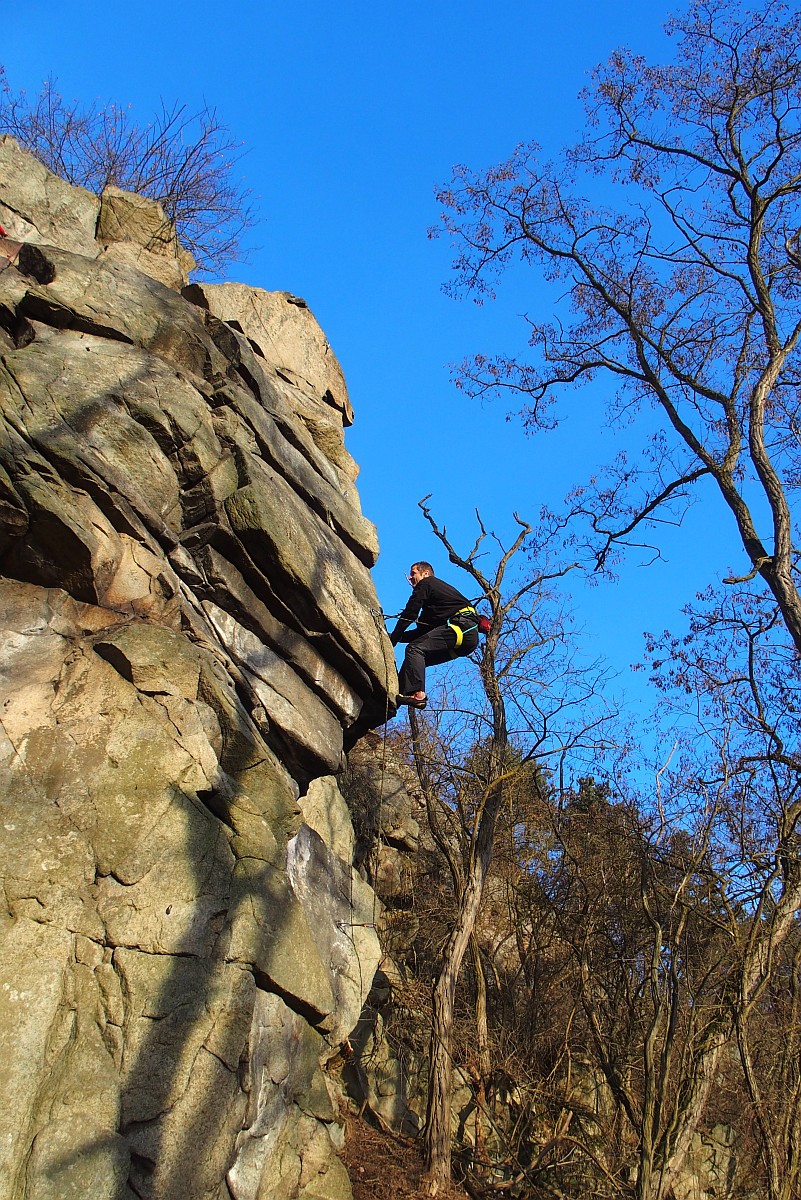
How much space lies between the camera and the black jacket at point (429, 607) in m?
10.6

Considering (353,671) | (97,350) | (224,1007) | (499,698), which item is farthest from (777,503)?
(224,1007)

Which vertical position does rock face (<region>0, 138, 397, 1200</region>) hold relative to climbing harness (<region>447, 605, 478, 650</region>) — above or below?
below

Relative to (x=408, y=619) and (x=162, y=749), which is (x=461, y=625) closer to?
(x=408, y=619)

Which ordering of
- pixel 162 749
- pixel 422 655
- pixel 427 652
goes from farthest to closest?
pixel 427 652 → pixel 422 655 → pixel 162 749

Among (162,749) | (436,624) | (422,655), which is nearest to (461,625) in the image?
(436,624)

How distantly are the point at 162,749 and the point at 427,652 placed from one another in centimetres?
458

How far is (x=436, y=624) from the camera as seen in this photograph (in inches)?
421

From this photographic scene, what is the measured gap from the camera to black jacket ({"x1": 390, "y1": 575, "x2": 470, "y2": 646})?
34.9ft

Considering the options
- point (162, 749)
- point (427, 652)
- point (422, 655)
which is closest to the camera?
point (162, 749)

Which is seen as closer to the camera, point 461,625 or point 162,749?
point 162,749

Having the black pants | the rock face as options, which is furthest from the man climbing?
the rock face

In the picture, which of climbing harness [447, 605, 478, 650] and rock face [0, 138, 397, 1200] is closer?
rock face [0, 138, 397, 1200]

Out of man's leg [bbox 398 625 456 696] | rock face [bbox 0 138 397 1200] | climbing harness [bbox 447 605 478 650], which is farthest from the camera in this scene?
climbing harness [bbox 447 605 478 650]

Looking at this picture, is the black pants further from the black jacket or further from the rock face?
the rock face
